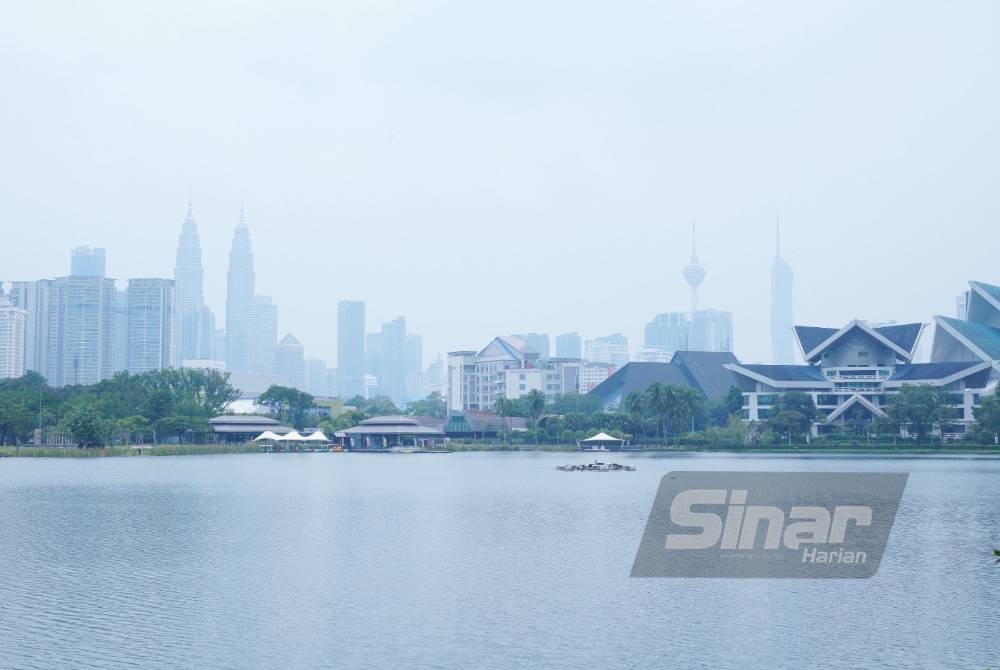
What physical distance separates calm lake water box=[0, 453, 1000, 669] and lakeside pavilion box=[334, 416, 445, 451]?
263 ft

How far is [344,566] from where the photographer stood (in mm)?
29359

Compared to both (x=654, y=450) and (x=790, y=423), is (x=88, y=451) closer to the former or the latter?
(x=654, y=450)

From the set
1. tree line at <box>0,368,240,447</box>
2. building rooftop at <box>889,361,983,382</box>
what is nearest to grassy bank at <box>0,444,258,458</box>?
tree line at <box>0,368,240,447</box>

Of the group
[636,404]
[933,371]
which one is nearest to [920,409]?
[933,371]

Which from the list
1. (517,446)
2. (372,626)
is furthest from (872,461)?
(372,626)

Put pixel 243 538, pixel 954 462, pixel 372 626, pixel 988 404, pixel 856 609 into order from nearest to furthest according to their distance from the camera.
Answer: pixel 372 626, pixel 856 609, pixel 243 538, pixel 954 462, pixel 988 404

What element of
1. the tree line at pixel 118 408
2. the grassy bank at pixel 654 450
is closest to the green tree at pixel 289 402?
the tree line at pixel 118 408

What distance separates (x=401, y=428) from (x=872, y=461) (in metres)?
59.1

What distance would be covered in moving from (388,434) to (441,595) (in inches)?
4123

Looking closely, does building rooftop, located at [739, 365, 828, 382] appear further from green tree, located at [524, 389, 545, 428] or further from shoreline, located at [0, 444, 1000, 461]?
green tree, located at [524, 389, 545, 428]

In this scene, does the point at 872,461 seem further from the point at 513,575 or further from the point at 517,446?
the point at 513,575

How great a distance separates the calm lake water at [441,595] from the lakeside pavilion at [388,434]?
80.2 m

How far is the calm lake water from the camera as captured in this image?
776 inches

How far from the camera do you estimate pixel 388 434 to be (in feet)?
423
